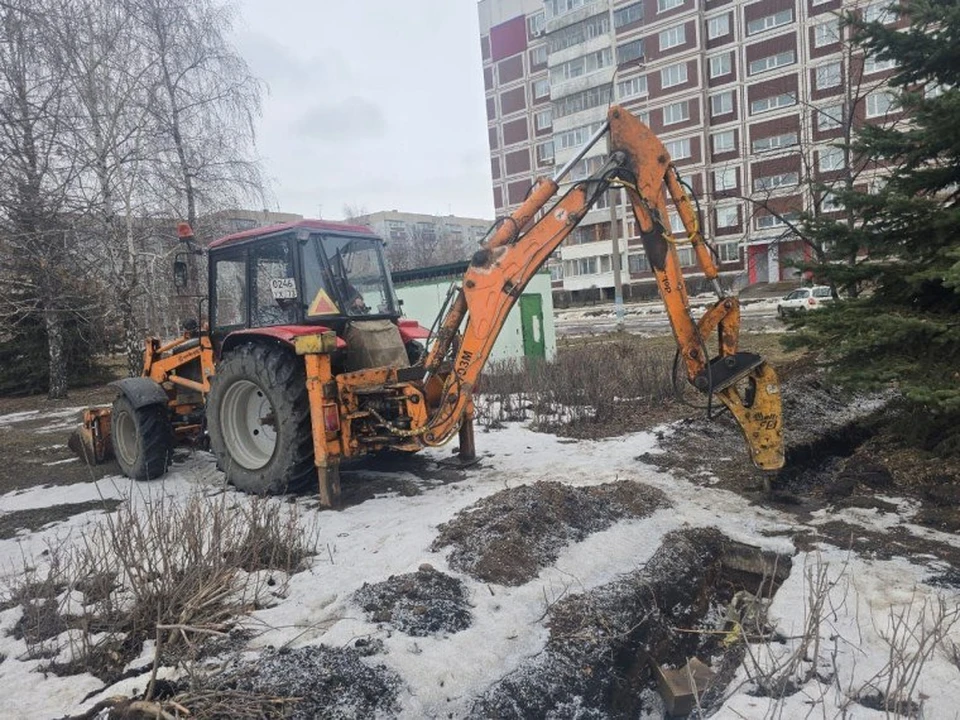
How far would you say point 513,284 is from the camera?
211 inches

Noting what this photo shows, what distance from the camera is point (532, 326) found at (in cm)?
1481

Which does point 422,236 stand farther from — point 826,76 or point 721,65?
point 826,76

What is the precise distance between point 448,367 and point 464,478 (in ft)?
3.74

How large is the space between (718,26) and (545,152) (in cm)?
1471

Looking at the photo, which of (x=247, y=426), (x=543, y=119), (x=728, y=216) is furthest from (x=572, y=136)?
(x=247, y=426)

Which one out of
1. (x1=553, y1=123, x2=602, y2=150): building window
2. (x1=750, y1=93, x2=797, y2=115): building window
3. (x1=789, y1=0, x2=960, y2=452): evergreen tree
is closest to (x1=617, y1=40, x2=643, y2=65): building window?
(x1=553, y1=123, x2=602, y2=150): building window

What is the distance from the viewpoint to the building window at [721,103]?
3959cm

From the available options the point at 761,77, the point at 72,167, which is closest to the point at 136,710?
the point at 72,167

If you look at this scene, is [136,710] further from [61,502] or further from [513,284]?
[61,502]

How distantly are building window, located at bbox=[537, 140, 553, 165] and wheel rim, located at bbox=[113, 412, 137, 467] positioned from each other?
148ft

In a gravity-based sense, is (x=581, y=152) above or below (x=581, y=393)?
above

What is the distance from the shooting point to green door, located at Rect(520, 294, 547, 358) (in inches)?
576

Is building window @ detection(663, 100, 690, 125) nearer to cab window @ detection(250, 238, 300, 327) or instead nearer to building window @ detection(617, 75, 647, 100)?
building window @ detection(617, 75, 647, 100)

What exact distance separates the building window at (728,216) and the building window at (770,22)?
10349mm
